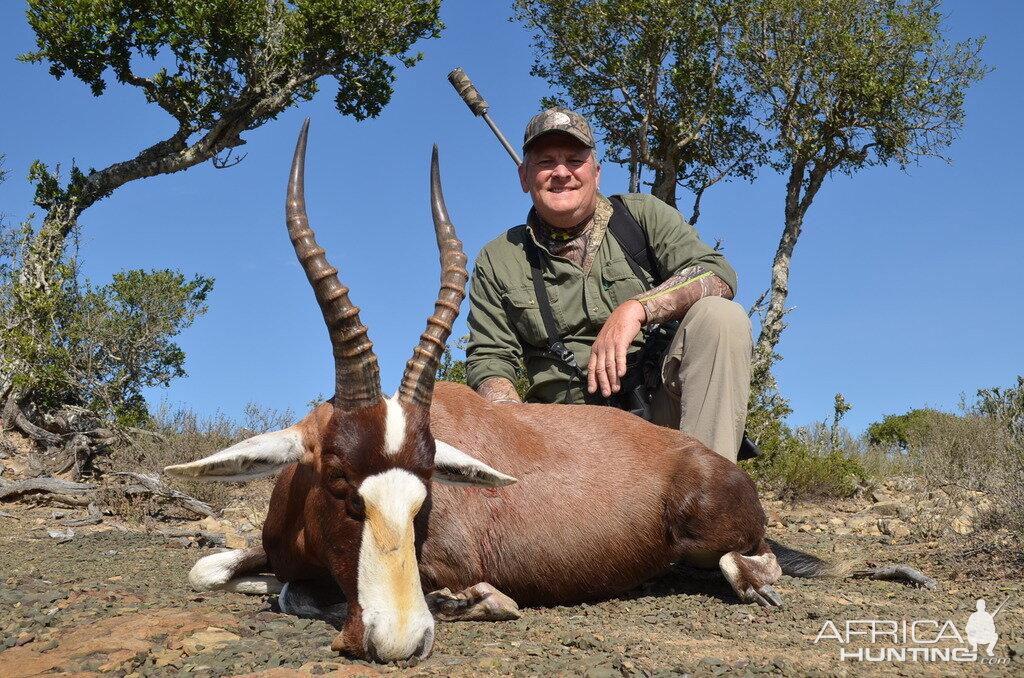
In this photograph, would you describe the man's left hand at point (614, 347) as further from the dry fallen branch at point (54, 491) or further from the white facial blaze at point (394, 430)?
the dry fallen branch at point (54, 491)

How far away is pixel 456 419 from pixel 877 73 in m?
20.8

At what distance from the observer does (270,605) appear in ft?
13.7

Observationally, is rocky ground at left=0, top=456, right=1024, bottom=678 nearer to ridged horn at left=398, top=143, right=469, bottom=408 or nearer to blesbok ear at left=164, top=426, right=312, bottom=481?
blesbok ear at left=164, top=426, right=312, bottom=481

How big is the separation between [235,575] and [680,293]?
3317 millimetres

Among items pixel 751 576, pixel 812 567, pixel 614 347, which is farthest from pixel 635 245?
pixel 751 576

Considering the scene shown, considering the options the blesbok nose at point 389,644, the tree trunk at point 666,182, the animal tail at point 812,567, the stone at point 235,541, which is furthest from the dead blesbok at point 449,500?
the tree trunk at point 666,182

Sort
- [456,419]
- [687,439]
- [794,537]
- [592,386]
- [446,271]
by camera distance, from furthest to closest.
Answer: [794,537], [592,386], [687,439], [456,419], [446,271]

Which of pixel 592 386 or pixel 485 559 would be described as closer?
pixel 485 559

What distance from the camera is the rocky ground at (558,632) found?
3244mm

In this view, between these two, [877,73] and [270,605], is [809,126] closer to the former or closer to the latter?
[877,73]

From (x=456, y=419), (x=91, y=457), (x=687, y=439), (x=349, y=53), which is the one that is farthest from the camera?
(x=349, y=53)

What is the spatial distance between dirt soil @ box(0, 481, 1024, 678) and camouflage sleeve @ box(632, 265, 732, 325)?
67.9 inches

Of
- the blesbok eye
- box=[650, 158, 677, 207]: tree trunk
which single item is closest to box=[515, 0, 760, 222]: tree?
box=[650, 158, 677, 207]: tree trunk

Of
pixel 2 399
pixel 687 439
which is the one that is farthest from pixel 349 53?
pixel 687 439
